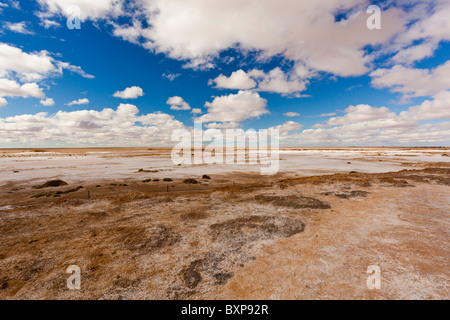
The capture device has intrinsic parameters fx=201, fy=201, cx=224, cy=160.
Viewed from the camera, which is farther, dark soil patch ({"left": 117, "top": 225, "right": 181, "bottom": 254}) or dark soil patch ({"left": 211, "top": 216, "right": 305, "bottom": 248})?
dark soil patch ({"left": 211, "top": 216, "right": 305, "bottom": 248})

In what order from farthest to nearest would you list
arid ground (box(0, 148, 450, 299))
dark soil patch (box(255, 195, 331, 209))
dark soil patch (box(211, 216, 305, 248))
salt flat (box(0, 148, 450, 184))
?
salt flat (box(0, 148, 450, 184)) < dark soil patch (box(255, 195, 331, 209)) < dark soil patch (box(211, 216, 305, 248)) < arid ground (box(0, 148, 450, 299))

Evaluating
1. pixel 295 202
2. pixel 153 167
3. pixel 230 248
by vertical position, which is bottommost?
pixel 230 248

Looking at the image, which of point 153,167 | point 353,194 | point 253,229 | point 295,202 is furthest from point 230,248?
point 153,167

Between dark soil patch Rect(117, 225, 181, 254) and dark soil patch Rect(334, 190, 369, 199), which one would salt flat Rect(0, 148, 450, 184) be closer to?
dark soil patch Rect(334, 190, 369, 199)

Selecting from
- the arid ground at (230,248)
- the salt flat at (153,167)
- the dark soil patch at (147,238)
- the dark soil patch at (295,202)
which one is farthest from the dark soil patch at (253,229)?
the salt flat at (153,167)

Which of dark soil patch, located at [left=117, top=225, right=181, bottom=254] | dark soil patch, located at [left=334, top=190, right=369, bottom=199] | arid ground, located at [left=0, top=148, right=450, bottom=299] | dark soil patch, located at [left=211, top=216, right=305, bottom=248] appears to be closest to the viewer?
arid ground, located at [left=0, top=148, right=450, bottom=299]

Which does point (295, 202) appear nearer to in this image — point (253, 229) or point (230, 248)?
point (253, 229)

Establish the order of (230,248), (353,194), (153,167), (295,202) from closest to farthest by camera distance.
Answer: (230,248) < (295,202) < (353,194) < (153,167)

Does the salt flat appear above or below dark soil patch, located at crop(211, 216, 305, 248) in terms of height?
above

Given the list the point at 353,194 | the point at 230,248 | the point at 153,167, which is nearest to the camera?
the point at 230,248

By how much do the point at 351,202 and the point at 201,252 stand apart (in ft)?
41.3

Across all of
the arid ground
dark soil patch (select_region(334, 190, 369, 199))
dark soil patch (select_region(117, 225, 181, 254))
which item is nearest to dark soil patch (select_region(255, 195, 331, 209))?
the arid ground

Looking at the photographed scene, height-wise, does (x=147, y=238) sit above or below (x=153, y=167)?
below
